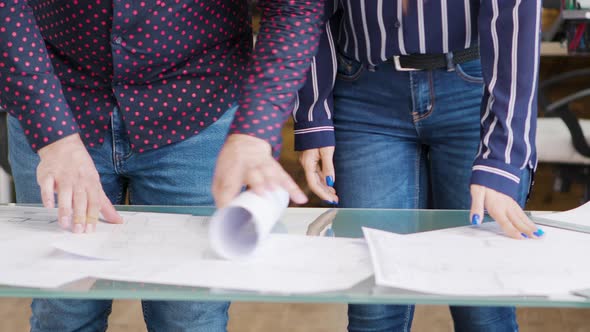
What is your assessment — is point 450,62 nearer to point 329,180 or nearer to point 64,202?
point 329,180

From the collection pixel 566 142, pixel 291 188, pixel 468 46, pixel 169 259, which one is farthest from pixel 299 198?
pixel 566 142

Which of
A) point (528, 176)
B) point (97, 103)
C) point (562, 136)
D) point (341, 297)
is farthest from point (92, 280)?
point (562, 136)

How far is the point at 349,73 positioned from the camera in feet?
4.50

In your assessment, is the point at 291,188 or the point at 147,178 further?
the point at 147,178

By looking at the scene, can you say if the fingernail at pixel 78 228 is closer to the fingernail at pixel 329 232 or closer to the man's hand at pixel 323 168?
the fingernail at pixel 329 232

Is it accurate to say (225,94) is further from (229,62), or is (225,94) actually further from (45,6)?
(45,6)

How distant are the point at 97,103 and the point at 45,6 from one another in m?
0.17

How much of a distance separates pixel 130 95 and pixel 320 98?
0.35 metres

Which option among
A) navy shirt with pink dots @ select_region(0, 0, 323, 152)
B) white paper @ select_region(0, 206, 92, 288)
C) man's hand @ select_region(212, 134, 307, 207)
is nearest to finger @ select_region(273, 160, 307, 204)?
man's hand @ select_region(212, 134, 307, 207)

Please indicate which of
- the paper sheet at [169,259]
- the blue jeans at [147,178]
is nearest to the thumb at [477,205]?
the paper sheet at [169,259]

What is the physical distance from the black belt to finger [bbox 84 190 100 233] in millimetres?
564

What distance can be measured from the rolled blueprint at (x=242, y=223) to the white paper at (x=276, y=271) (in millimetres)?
14

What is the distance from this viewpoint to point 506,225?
1018 mm

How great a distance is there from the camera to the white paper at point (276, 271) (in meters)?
0.81
